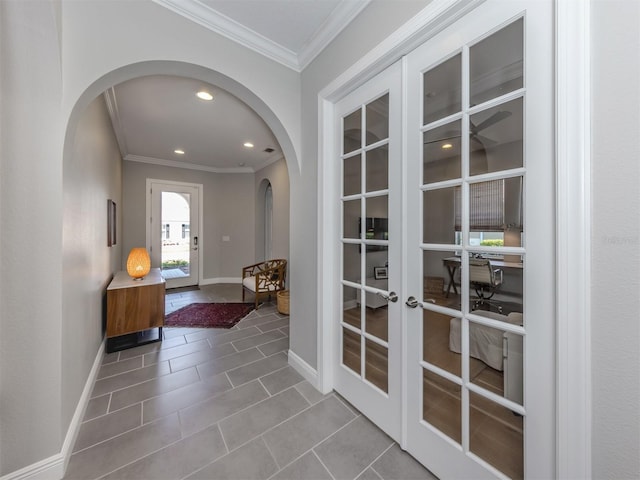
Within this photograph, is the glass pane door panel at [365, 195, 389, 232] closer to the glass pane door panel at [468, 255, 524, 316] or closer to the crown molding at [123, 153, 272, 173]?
the glass pane door panel at [468, 255, 524, 316]

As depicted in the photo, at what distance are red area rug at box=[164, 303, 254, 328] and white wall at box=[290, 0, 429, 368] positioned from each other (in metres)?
1.64

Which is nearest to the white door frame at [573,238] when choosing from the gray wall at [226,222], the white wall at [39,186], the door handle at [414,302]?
the door handle at [414,302]

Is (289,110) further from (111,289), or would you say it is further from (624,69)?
(111,289)

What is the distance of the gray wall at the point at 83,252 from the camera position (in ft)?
4.73

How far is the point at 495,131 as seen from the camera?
1108 millimetres

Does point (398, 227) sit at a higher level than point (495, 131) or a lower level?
lower

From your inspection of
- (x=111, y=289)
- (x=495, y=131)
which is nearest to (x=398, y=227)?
(x=495, y=131)

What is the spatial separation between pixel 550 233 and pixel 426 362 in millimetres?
861

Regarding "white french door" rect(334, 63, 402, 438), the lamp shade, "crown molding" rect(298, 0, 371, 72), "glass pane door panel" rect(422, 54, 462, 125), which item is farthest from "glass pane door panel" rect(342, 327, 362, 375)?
the lamp shade

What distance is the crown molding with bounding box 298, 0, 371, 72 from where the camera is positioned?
1.65 m

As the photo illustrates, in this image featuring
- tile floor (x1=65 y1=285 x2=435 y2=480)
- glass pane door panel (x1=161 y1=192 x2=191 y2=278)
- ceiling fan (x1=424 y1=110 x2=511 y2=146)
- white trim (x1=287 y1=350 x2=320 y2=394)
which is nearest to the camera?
ceiling fan (x1=424 y1=110 x2=511 y2=146)

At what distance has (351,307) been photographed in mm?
1861

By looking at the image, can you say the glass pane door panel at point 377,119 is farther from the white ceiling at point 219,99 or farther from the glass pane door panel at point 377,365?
the glass pane door panel at point 377,365

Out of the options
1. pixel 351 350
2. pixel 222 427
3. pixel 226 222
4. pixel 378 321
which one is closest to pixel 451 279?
pixel 378 321
